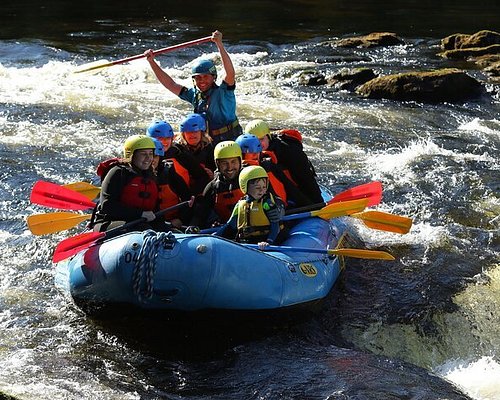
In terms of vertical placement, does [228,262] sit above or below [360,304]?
above

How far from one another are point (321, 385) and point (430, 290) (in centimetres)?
212

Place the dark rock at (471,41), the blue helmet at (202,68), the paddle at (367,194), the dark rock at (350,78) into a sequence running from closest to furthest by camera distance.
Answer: the paddle at (367,194) → the blue helmet at (202,68) → the dark rock at (350,78) → the dark rock at (471,41)

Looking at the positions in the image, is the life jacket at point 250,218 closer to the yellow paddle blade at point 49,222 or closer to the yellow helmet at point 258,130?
the yellow helmet at point 258,130

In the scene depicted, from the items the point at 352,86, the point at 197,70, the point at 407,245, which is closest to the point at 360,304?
the point at 407,245

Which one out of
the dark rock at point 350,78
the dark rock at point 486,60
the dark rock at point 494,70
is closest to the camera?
the dark rock at point 350,78

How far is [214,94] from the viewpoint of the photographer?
801cm

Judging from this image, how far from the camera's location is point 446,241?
801 cm

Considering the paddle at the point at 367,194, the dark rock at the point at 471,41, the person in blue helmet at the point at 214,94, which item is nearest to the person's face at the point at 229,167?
the paddle at the point at 367,194

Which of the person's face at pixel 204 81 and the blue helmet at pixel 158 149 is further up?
the person's face at pixel 204 81

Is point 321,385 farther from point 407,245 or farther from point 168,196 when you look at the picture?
point 407,245

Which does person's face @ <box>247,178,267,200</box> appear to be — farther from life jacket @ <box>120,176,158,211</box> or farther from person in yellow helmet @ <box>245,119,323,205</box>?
person in yellow helmet @ <box>245,119,323,205</box>

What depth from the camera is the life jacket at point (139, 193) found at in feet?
20.9

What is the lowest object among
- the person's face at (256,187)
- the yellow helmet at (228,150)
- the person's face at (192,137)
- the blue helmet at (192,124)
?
the person's face at (256,187)

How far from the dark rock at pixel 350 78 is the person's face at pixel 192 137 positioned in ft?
A: 25.6
